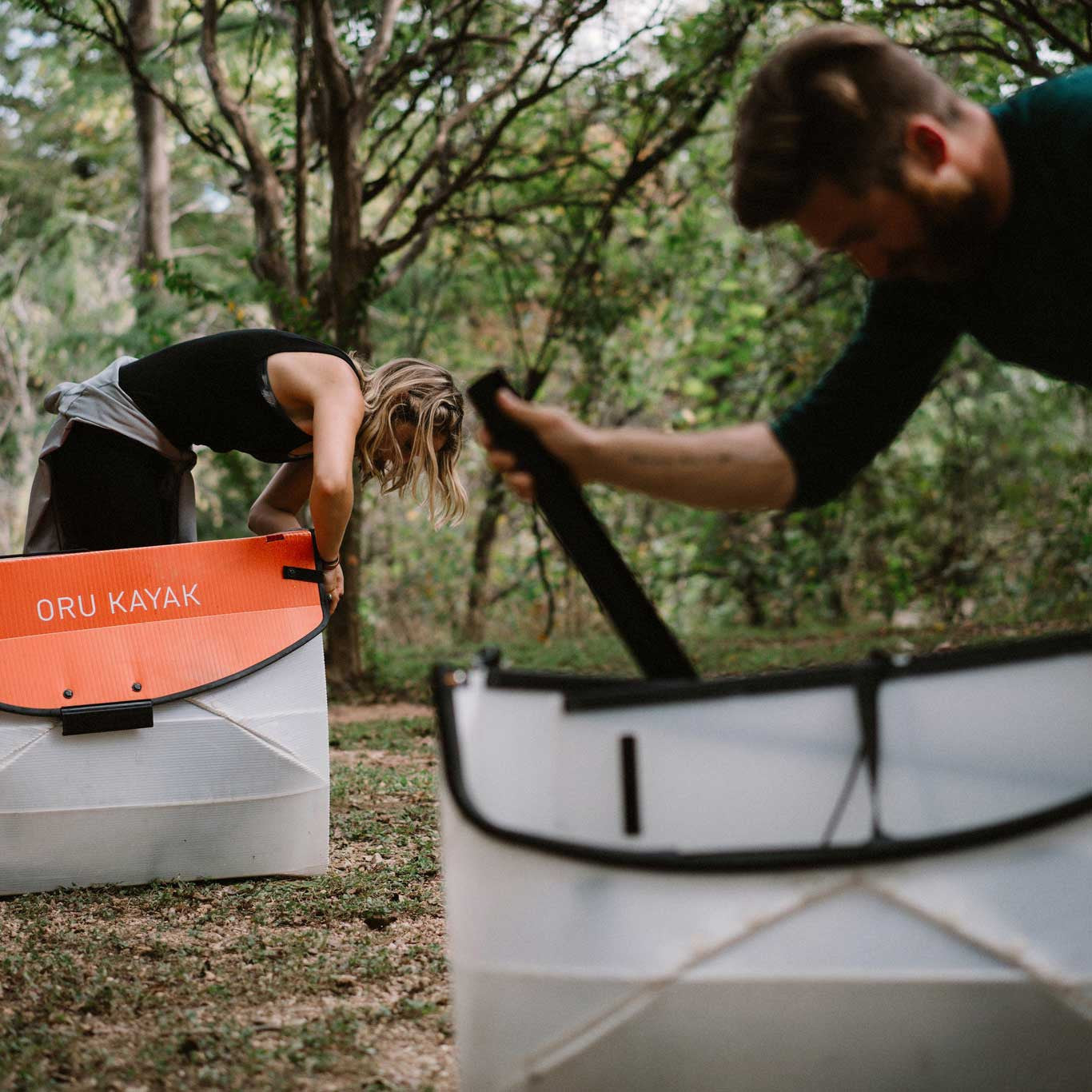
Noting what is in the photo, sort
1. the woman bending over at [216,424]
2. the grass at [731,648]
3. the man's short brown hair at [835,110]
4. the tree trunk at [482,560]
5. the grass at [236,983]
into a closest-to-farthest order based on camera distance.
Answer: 1. the man's short brown hair at [835,110]
2. the grass at [236,983]
3. the woman bending over at [216,424]
4. the grass at [731,648]
5. the tree trunk at [482,560]

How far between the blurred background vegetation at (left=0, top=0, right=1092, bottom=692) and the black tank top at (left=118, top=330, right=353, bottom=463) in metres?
3.49

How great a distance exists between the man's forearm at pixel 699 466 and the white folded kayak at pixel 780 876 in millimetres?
295

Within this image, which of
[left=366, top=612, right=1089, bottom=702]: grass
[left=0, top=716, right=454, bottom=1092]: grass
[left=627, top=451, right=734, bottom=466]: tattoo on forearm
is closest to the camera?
[left=627, top=451, right=734, bottom=466]: tattoo on forearm

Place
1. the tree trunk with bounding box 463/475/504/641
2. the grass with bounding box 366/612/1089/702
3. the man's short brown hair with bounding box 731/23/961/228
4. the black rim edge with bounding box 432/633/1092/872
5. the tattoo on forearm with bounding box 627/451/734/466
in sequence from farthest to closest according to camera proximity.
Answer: the tree trunk with bounding box 463/475/504/641
the grass with bounding box 366/612/1089/702
the tattoo on forearm with bounding box 627/451/734/466
the man's short brown hair with bounding box 731/23/961/228
the black rim edge with bounding box 432/633/1092/872

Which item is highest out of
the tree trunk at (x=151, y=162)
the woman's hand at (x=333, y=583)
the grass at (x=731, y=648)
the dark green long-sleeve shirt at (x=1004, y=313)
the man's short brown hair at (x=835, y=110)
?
the tree trunk at (x=151, y=162)

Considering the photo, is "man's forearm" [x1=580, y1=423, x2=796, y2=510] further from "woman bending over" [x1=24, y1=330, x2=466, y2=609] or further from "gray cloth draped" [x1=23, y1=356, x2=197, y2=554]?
"gray cloth draped" [x1=23, y1=356, x2=197, y2=554]

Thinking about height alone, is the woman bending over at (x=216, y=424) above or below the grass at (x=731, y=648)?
above

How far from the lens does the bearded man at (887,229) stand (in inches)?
53.8

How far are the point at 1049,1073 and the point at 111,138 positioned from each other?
1649 cm

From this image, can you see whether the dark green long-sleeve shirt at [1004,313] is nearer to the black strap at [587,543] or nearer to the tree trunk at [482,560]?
the black strap at [587,543]

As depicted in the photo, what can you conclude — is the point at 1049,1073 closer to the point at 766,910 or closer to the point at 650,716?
the point at 766,910

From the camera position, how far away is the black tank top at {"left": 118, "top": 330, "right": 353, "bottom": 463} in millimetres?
3000

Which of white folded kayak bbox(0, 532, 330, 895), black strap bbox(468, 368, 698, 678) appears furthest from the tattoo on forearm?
white folded kayak bbox(0, 532, 330, 895)

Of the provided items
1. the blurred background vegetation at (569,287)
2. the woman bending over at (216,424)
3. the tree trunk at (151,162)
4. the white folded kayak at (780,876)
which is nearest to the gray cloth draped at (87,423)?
the woman bending over at (216,424)
